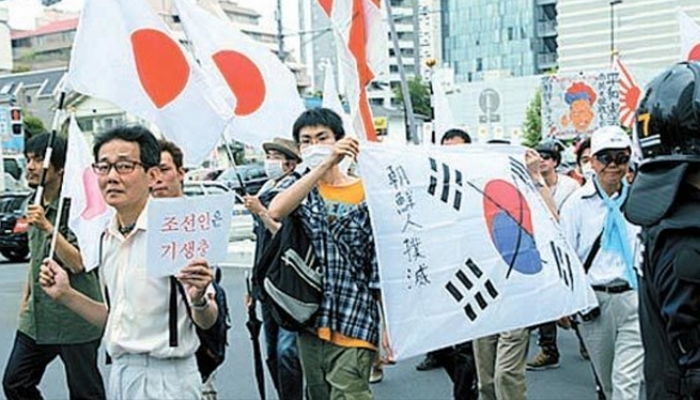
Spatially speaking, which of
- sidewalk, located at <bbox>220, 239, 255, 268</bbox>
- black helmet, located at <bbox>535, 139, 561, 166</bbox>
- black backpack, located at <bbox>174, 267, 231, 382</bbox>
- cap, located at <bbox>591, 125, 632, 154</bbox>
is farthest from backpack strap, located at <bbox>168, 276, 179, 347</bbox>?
sidewalk, located at <bbox>220, 239, 255, 268</bbox>

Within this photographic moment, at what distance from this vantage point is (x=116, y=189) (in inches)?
143

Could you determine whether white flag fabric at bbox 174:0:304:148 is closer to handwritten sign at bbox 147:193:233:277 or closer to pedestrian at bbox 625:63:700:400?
handwritten sign at bbox 147:193:233:277

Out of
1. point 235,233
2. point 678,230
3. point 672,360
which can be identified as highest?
point 678,230

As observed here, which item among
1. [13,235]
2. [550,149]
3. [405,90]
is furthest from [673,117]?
[13,235]

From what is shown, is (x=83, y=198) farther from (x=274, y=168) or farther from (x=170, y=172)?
(x=274, y=168)

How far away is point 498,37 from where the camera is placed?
97.9m

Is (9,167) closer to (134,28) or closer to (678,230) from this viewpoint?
(134,28)

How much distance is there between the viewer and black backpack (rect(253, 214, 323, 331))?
4.54m

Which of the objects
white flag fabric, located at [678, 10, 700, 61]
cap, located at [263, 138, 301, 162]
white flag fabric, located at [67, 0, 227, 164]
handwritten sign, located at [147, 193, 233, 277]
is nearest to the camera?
handwritten sign, located at [147, 193, 233, 277]

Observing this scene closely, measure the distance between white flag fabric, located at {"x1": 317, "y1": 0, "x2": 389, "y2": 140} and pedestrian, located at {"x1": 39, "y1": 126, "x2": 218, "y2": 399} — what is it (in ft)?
7.27

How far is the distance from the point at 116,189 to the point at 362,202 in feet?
4.42

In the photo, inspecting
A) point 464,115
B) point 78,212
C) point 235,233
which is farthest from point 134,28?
point 464,115

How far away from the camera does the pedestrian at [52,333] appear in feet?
17.2

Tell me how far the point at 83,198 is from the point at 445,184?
2.15m
